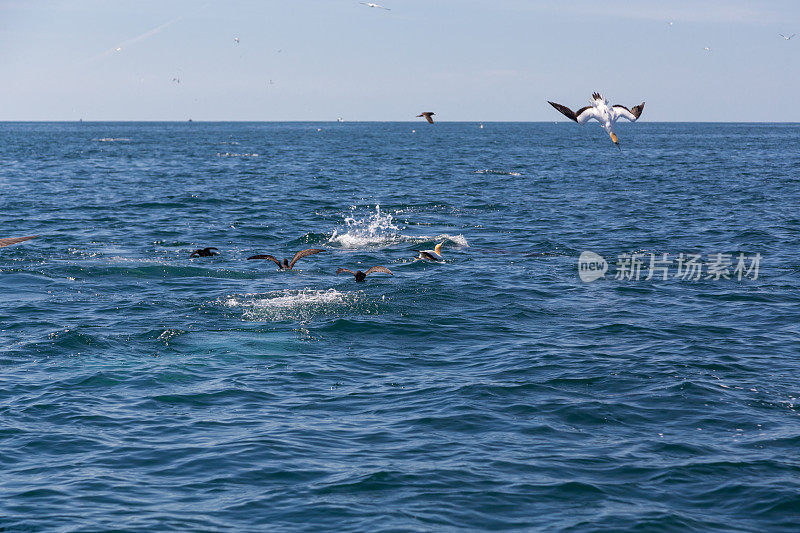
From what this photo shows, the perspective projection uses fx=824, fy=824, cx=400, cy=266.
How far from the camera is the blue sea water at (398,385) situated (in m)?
10.6

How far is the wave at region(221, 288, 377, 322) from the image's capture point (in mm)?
20094

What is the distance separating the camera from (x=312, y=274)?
25.3m

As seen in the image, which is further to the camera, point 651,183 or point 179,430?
point 651,183

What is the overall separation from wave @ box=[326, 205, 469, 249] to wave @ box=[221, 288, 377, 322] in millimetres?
9037

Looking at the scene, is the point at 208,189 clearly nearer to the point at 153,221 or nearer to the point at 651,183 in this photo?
the point at 153,221

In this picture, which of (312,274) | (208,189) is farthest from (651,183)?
(312,274)

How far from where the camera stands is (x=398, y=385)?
1513 centimetres

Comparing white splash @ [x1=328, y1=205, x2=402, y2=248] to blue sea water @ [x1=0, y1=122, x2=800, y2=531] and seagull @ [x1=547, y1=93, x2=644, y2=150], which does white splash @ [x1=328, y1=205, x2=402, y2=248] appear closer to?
blue sea water @ [x1=0, y1=122, x2=800, y2=531]

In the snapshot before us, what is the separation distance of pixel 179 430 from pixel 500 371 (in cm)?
615
